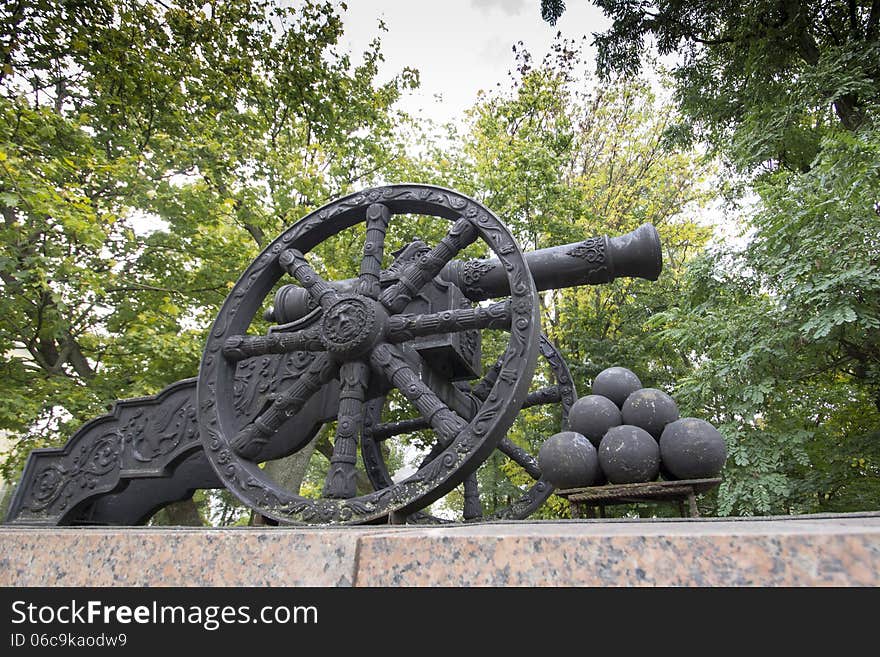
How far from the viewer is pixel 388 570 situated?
133 centimetres

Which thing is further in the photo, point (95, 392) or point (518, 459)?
point (95, 392)

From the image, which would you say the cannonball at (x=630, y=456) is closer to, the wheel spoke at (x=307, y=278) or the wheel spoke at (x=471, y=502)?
the wheel spoke at (x=471, y=502)

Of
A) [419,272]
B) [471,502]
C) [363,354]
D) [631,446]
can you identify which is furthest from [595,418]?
[363,354]

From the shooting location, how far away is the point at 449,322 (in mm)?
3195

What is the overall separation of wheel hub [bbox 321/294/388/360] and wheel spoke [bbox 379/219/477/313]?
91 mm

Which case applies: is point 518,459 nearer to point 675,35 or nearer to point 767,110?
point 767,110

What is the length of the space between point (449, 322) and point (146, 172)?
26.2ft

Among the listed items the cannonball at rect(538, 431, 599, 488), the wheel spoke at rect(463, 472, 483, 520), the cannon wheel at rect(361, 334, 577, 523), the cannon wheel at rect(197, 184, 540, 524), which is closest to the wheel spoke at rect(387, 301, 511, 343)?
the cannon wheel at rect(197, 184, 540, 524)

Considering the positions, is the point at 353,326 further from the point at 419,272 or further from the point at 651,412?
the point at 651,412

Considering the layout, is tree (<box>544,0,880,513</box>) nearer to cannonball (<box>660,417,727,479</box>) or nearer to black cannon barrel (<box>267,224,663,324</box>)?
cannonball (<box>660,417,727,479</box>)

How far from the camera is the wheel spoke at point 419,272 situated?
131 inches

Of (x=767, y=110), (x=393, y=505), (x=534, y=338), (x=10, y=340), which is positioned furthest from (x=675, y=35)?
(x=10, y=340)

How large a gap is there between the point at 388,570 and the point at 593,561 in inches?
18.5

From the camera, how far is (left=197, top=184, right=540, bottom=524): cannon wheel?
2.73 metres
